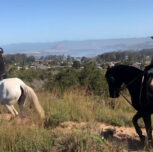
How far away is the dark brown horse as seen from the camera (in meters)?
6.38

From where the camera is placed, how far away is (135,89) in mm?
6543

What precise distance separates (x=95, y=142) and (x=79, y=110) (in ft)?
11.2

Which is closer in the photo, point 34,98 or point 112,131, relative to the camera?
point 112,131

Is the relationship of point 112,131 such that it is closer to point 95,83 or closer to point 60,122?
point 60,122

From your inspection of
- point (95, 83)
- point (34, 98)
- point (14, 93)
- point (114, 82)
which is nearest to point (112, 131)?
point (114, 82)

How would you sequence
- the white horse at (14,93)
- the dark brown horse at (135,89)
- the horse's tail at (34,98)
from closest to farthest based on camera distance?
1. the dark brown horse at (135,89)
2. the horse's tail at (34,98)
3. the white horse at (14,93)

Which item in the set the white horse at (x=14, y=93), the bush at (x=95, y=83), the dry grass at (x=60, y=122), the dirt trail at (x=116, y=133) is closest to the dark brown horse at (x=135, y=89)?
the dirt trail at (x=116, y=133)

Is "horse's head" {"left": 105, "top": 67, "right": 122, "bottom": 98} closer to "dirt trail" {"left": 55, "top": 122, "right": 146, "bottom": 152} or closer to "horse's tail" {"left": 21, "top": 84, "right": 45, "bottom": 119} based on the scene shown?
"dirt trail" {"left": 55, "top": 122, "right": 146, "bottom": 152}

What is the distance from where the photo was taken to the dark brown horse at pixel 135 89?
6.38 metres

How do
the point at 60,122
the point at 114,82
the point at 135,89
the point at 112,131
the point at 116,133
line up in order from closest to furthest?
the point at 135,89 < the point at 114,82 < the point at 112,131 < the point at 116,133 < the point at 60,122

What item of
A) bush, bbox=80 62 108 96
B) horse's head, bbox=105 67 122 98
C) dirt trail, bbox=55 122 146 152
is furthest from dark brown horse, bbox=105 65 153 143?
bush, bbox=80 62 108 96

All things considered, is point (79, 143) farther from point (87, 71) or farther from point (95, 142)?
point (87, 71)

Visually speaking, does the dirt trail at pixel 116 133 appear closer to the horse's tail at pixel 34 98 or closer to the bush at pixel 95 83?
the horse's tail at pixel 34 98

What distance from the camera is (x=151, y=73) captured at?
20.5ft
